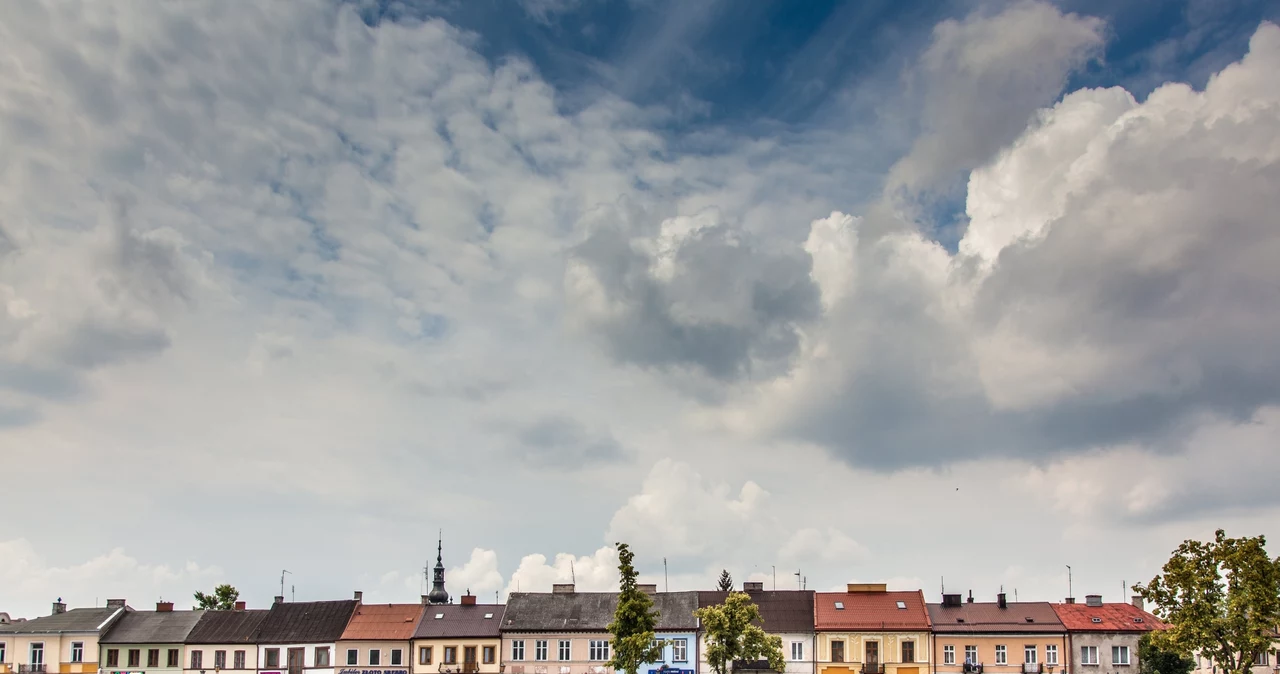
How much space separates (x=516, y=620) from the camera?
90.3 meters

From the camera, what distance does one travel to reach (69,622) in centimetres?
9269

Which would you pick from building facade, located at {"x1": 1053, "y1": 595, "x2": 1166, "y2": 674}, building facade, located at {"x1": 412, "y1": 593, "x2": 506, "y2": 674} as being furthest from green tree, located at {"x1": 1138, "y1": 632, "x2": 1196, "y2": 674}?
building facade, located at {"x1": 412, "y1": 593, "x2": 506, "y2": 674}

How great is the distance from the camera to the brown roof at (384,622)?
89.6 m

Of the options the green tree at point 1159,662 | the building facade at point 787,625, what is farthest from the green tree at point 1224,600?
the building facade at point 787,625

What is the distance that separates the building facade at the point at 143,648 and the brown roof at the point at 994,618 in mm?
58064

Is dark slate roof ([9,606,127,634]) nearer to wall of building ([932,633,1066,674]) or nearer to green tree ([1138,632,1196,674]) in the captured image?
wall of building ([932,633,1066,674])

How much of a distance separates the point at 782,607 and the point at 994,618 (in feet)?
51.8

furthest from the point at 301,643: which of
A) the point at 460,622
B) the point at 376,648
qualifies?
the point at 460,622

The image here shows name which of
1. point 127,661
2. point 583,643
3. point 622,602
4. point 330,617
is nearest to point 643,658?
point 622,602

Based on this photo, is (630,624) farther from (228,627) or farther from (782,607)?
(228,627)

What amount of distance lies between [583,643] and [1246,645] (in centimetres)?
4591

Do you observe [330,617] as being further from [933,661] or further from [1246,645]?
[1246,645]

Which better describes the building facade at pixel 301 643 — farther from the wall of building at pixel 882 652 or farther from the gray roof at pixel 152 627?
the wall of building at pixel 882 652

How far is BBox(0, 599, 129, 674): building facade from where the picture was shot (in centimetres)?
9062
